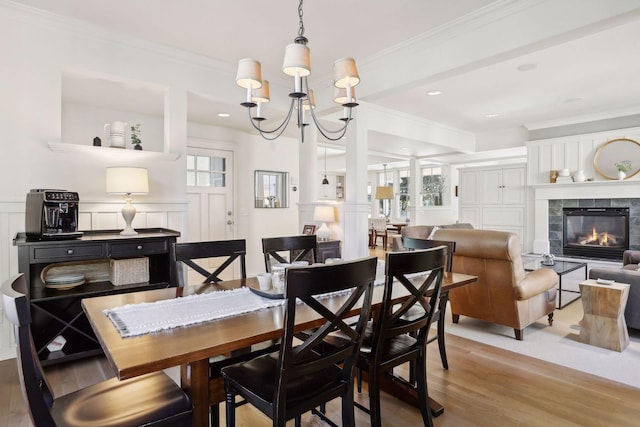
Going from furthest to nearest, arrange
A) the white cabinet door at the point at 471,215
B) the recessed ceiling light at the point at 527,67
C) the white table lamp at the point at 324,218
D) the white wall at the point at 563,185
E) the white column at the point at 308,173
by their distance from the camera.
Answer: the white cabinet door at the point at 471,215 → the white wall at the point at 563,185 → the white column at the point at 308,173 → the white table lamp at the point at 324,218 → the recessed ceiling light at the point at 527,67

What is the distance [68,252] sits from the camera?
8.51 feet

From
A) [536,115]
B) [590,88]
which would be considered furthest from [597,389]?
[536,115]

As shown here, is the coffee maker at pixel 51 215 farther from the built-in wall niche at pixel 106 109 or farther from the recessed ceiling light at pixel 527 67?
the recessed ceiling light at pixel 527 67

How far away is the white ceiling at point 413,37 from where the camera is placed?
8.96 feet

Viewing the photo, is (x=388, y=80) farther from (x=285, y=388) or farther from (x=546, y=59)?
(x=285, y=388)

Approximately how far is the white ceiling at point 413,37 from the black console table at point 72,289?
179cm

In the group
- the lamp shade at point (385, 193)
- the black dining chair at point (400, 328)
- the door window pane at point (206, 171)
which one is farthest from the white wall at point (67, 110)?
the lamp shade at point (385, 193)

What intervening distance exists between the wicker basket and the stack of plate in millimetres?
241

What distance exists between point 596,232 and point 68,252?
775 cm

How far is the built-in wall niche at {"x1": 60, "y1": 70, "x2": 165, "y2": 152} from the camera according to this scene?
12.4 ft

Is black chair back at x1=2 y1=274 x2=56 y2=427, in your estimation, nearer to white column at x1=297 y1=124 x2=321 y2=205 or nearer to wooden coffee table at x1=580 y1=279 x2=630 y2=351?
wooden coffee table at x1=580 y1=279 x2=630 y2=351

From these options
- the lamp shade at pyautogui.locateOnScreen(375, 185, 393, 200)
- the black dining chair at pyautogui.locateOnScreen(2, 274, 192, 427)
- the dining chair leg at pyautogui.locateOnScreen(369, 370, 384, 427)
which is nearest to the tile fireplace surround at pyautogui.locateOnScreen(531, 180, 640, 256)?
the lamp shade at pyautogui.locateOnScreen(375, 185, 393, 200)

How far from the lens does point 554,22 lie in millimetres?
2586

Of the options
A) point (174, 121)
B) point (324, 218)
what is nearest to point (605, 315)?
point (324, 218)
